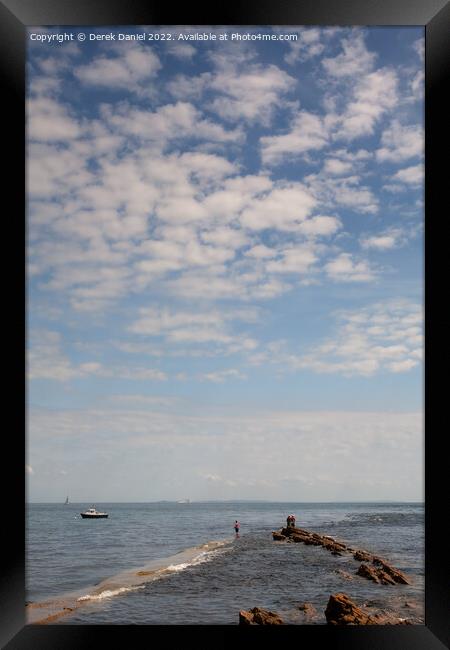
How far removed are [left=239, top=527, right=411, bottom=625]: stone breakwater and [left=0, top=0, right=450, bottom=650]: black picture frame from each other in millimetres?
2025

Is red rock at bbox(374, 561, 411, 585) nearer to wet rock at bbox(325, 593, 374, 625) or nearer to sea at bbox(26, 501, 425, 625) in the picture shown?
sea at bbox(26, 501, 425, 625)

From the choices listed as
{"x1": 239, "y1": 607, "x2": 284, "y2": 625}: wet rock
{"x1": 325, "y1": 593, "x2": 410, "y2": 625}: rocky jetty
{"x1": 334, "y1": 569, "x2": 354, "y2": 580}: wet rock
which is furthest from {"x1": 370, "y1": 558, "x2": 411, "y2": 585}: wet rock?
{"x1": 239, "y1": 607, "x2": 284, "y2": 625}: wet rock

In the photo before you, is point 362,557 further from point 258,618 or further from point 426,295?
point 426,295

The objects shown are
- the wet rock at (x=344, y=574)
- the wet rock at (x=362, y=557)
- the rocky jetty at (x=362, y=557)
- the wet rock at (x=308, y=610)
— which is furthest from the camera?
the wet rock at (x=362, y=557)

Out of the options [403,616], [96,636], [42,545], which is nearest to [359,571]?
[403,616]

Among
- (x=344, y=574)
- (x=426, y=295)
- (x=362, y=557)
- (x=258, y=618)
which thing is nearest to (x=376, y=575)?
(x=344, y=574)

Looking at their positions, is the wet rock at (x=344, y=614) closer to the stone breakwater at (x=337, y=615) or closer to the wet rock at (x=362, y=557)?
the stone breakwater at (x=337, y=615)

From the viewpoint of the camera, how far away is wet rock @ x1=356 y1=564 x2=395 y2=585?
755cm

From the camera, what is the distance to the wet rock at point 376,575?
755cm

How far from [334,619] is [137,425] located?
97.1ft

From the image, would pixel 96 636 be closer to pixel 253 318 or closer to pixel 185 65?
pixel 185 65

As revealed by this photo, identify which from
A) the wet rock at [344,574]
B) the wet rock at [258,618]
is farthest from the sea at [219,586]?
the wet rock at [258,618]

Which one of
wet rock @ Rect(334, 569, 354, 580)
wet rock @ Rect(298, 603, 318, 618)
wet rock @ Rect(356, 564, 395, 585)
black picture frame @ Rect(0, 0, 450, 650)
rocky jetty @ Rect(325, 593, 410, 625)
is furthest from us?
wet rock @ Rect(334, 569, 354, 580)

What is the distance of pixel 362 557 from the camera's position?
10.1 m
